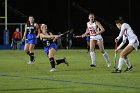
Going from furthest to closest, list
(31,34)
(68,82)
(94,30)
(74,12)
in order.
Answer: (74,12), (31,34), (94,30), (68,82)

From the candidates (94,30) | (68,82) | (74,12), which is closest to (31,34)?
(94,30)

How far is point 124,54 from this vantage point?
1942 cm

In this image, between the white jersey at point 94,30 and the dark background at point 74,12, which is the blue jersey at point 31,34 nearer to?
→ the white jersey at point 94,30

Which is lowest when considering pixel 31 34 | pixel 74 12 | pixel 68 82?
pixel 68 82

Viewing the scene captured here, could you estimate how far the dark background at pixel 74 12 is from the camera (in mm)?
49688

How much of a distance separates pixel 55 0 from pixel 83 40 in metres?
4.76

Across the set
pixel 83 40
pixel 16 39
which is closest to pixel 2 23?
pixel 16 39

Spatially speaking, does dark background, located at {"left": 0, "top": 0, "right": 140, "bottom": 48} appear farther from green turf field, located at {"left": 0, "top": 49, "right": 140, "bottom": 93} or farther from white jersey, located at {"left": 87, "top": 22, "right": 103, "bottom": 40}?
green turf field, located at {"left": 0, "top": 49, "right": 140, "bottom": 93}

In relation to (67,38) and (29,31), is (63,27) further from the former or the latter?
(29,31)

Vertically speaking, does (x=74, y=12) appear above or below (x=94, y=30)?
above

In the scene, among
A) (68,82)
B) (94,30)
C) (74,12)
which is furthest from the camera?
(74,12)

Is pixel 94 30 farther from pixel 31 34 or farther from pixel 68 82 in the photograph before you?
pixel 68 82

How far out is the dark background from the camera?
1956 inches

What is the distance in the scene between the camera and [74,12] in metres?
50.4
